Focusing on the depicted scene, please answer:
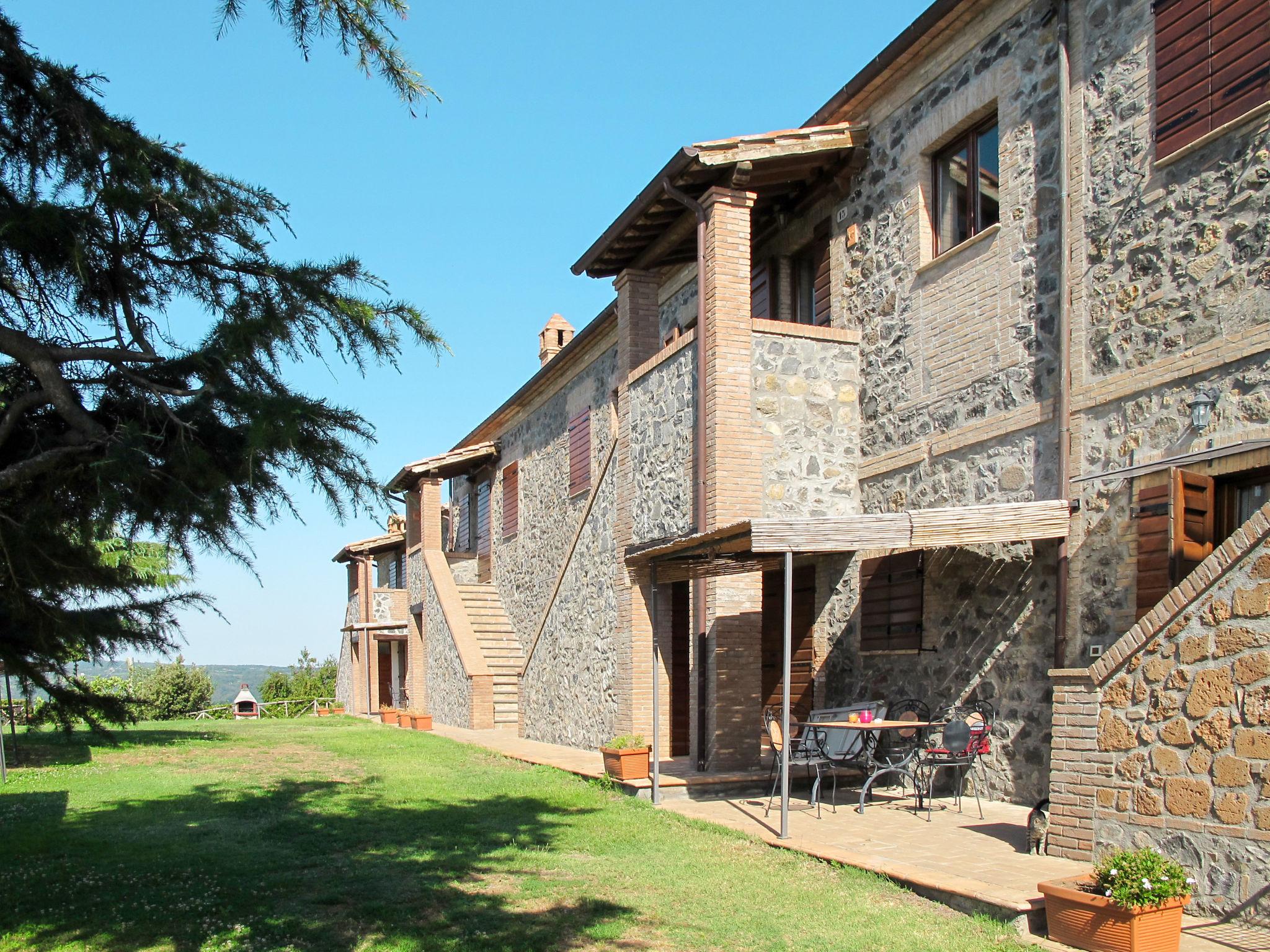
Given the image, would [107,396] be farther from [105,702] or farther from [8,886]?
[8,886]

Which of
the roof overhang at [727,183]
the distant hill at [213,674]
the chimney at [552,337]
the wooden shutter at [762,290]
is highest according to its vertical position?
the chimney at [552,337]

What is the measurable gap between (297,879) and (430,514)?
55.4 ft

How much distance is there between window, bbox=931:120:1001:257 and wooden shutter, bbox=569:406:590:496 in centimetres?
868

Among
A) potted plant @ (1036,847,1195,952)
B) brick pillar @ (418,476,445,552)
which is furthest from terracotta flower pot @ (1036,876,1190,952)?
brick pillar @ (418,476,445,552)

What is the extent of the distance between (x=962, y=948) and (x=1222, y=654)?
1.94 meters

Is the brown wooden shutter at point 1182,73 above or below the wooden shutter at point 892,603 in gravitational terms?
above

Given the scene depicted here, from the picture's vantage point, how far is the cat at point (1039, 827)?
6.88 metres

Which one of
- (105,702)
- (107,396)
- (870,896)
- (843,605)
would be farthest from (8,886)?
(843,605)

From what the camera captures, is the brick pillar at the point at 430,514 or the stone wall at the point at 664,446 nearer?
the stone wall at the point at 664,446

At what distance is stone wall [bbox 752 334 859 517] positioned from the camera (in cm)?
1068

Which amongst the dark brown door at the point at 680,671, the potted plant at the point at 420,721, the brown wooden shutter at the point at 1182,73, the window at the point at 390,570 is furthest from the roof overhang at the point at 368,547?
the brown wooden shutter at the point at 1182,73

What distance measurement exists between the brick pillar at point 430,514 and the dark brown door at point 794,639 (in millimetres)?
11373

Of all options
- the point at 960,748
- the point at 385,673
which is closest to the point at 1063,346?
the point at 960,748

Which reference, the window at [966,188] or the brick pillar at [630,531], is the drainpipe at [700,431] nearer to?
the brick pillar at [630,531]
